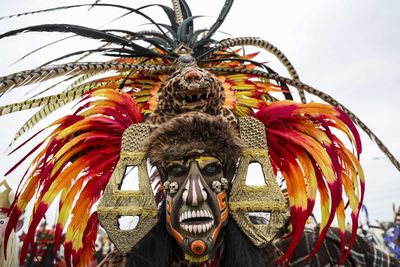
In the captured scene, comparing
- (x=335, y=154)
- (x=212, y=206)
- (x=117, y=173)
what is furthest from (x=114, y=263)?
(x=335, y=154)

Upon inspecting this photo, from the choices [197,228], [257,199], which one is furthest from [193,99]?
[197,228]

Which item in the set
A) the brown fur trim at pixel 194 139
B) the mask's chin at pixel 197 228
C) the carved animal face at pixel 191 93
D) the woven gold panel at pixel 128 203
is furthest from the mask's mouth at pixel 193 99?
the mask's chin at pixel 197 228

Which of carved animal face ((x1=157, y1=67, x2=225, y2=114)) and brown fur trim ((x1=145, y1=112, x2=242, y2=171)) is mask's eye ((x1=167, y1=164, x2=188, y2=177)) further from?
carved animal face ((x1=157, y1=67, x2=225, y2=114))

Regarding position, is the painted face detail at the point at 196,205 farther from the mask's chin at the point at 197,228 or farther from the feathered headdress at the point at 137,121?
the feathered headdress at the point at 137,121

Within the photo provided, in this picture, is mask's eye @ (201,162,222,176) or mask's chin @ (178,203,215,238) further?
mask's eye @ (201,162,222,176)

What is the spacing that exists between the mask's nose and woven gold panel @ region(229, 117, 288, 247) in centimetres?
31

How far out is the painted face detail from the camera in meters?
2.42

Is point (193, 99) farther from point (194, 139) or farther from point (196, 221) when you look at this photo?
point (196, 221)

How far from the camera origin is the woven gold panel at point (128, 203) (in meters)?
2.61

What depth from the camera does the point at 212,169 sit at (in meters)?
2.63

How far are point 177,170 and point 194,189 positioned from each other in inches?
8.7

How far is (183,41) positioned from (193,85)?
73 centimetres

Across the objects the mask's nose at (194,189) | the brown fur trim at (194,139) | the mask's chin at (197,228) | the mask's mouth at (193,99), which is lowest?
the mask's chin at (197,228)

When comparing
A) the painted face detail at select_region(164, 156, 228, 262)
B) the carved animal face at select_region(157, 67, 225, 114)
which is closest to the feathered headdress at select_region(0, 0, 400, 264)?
the carved animal face at select_region(157, 67, 225, 114)
